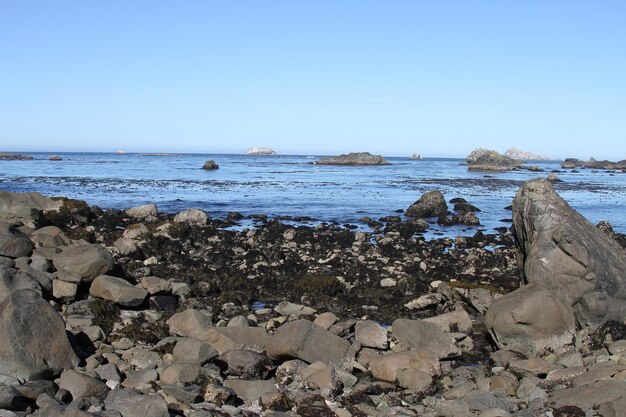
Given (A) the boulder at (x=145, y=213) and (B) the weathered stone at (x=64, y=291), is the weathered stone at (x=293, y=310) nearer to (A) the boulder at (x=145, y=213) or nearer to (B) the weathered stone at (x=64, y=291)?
(B) the weathered stone at (x=64, y=291)

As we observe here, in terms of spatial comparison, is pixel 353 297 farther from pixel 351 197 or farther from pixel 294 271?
pixel 351 197

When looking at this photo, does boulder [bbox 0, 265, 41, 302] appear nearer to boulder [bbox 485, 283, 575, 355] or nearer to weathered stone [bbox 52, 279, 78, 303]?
weathered stone [bbox 52, 279, 78, 303]

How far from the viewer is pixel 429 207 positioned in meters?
36.8

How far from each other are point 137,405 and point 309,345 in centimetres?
365

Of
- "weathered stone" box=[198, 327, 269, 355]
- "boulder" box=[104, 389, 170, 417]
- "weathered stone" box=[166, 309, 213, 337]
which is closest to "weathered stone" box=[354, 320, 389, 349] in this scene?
"weathered stone" box=[198, 327, 269, 355]

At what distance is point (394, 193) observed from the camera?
180 feet

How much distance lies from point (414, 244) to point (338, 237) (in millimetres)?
3081

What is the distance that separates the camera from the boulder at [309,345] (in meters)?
12.1

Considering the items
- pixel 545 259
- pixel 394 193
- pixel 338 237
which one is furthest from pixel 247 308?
pixel 394 193

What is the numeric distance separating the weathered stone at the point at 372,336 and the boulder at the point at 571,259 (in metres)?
4.14

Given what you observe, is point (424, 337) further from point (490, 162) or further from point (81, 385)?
point (490, 162)

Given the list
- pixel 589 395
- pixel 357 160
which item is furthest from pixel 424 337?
pixel 357 160

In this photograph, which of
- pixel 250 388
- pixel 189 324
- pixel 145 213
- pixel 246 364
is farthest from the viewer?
pixel 145 213

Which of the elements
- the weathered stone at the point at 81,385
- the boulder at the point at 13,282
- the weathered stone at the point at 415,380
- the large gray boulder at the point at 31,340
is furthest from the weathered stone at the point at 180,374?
the boulder at the point at 13,282
